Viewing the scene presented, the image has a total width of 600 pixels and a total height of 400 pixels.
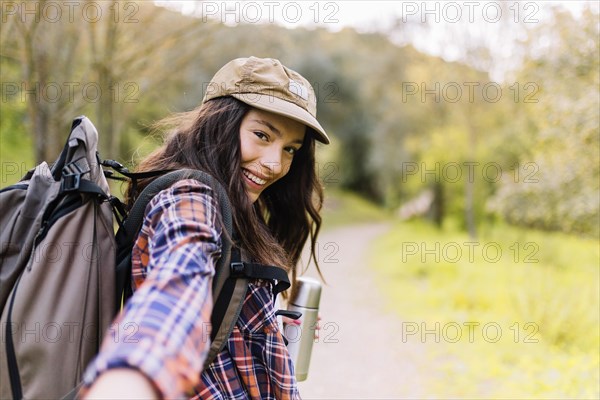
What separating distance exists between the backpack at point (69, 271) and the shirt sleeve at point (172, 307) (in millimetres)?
143

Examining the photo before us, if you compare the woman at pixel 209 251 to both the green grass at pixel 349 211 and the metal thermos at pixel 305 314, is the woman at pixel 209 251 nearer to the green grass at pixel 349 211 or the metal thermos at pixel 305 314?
the metal thermos at pixel 305 314

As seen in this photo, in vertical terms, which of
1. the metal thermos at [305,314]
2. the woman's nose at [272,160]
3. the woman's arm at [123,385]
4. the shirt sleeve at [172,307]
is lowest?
the metal thermos at [305,314]

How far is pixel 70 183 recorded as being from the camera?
120cm

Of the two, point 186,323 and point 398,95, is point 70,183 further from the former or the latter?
point 398,95

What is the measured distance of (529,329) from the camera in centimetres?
617

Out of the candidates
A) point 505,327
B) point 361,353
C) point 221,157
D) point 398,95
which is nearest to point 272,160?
point 221,157

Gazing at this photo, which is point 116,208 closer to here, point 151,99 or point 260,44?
point 260,44

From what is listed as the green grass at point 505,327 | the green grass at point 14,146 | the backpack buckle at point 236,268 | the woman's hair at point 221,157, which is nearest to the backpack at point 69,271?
the backpack buckle at point 236,268

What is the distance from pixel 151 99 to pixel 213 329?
12.0 m

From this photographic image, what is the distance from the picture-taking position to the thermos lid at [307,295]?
2539mm

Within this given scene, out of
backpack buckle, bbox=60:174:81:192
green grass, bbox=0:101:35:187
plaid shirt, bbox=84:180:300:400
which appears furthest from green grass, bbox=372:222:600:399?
green grass, bbox=0:101:35:187

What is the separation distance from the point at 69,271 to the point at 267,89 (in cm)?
80

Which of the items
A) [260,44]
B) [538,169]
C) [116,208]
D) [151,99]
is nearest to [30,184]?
[116,208]

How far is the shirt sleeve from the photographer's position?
0.78 m
